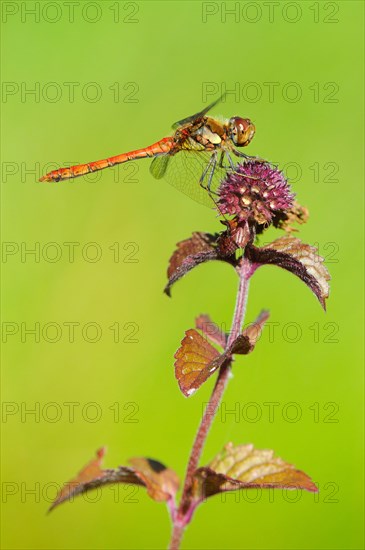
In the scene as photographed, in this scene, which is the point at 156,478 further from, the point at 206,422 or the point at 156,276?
the point at 156,276

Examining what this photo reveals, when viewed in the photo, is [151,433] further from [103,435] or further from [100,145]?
[100,145]

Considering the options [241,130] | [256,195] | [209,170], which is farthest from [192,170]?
[256,195]

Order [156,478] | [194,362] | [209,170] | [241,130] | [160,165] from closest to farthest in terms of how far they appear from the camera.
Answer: [194,362] < [156,478] < [241,130] < [209,170] < [160,165]

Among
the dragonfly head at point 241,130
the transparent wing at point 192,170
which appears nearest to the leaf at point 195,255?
the transparent wing at point 192,170

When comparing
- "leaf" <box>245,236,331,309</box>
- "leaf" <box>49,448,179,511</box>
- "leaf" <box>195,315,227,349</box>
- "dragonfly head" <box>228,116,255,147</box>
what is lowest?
"leaf" <box>49,448,179,511</box>

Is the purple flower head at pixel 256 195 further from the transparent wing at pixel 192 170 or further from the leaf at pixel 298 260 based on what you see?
the transparent wing at pixel 192 170

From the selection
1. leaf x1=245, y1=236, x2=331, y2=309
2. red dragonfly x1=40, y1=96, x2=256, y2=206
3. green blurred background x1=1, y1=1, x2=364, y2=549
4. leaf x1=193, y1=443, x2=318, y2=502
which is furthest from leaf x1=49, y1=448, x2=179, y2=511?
green blurred background x1=1, y1=1, x2=364, y2=549

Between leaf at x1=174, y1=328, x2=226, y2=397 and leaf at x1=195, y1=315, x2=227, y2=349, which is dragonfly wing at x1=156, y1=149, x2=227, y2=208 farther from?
leaf at x1=174, y1=328, x2=226, y2=397
